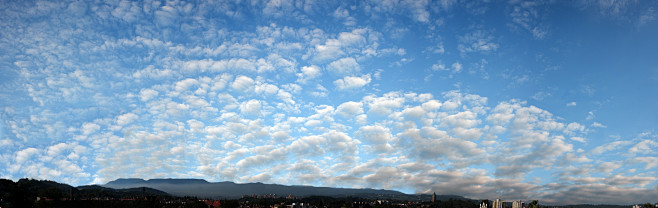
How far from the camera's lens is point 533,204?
491 feet

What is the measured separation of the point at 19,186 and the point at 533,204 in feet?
475

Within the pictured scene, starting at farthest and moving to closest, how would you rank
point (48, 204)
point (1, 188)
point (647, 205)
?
point (48, 204) < point (647, 205) < point (1, 188)

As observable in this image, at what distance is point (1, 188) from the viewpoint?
187 feet

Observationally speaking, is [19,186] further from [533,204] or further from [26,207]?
[533,204]

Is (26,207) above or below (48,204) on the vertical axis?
above

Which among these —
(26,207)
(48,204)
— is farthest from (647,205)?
(48,204)

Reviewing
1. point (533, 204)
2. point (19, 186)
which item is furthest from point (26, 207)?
point (533, 204)

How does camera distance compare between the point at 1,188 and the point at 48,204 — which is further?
the point at 48,204

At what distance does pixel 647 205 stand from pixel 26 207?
485ft

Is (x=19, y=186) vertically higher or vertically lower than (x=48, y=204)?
higher

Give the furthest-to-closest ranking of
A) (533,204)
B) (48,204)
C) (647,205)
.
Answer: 1. (48,204)
2. (533,204)
3. (647,205)

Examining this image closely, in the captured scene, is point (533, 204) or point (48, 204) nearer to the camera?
point (533, 204)

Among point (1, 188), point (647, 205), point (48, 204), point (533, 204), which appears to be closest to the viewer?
point (1, 188)

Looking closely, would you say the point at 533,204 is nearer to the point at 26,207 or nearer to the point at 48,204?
the point at 26,207
